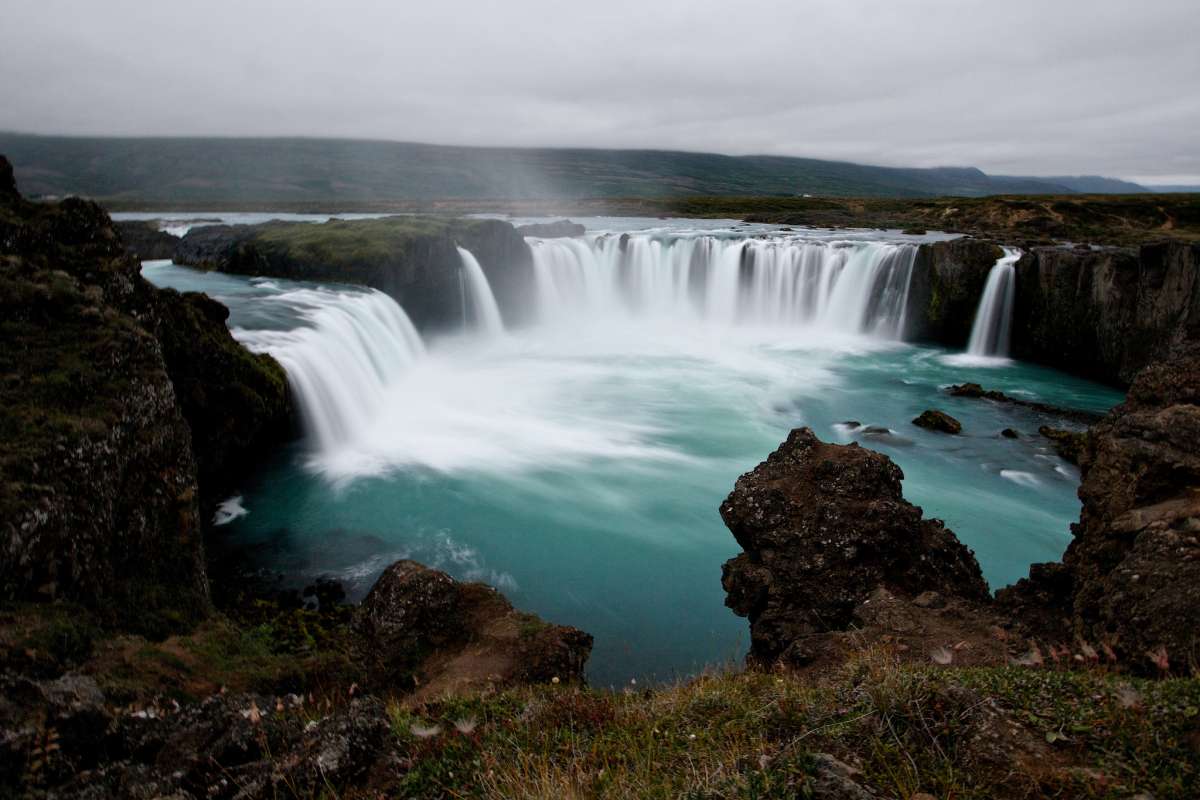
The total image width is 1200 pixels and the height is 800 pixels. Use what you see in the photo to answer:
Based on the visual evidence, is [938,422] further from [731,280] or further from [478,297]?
[478,297]

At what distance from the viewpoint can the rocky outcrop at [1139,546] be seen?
4938 mm

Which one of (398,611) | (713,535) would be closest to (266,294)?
(713,535)

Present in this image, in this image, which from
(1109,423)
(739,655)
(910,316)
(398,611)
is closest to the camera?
(398,611)

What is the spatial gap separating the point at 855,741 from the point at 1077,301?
31712mm

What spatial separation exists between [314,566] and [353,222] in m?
30.8

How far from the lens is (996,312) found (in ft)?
104

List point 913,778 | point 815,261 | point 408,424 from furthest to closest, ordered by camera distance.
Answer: point 815,261 < point 408,424 < point 913,778

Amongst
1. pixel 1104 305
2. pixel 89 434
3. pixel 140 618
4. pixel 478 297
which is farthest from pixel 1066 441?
pixel 478 297

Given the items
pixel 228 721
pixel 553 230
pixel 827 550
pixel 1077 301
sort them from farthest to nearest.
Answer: pixel 553 230, pixel 1077 301, pixel 827 550, pixel 228 721

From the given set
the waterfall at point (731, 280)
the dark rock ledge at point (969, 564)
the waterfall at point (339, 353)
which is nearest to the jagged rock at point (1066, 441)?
the dark rock ledge at point (969, 564)

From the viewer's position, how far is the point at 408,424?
68.1 feet

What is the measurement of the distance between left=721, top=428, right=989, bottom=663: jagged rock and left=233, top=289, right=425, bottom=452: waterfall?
13093 millimetres

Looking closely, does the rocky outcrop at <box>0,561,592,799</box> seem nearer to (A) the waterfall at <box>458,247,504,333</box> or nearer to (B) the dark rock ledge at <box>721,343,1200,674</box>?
(B) the dark rock ledge at <box>721,343,1200,674</box>

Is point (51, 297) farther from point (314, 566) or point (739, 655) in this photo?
point (739, 655)
